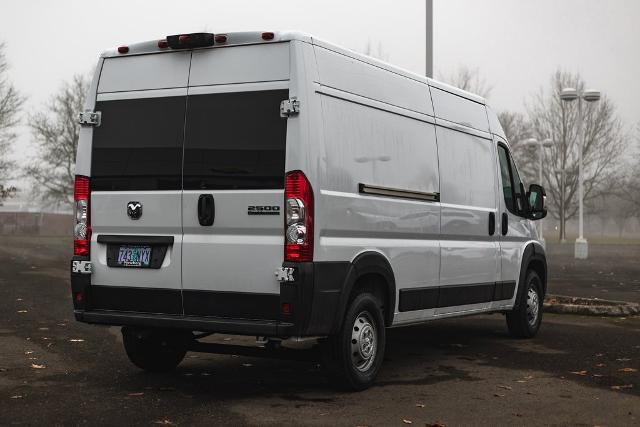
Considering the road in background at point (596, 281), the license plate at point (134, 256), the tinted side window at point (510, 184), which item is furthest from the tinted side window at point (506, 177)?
the road in background at point (596, 281)

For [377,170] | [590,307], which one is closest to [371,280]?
[377,170]

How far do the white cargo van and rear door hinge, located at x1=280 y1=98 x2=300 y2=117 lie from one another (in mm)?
11

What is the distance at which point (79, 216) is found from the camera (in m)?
7.15

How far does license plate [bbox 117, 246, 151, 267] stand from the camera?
6805 millimetres

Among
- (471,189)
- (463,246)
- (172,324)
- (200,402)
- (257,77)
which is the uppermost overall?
(257,77)

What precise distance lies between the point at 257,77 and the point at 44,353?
13.2ft

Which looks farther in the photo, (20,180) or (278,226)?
(20,180)

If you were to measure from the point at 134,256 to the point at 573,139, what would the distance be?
53.8 metres

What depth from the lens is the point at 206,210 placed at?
6543mm

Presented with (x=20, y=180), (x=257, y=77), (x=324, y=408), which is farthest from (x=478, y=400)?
(x=20, y=180)

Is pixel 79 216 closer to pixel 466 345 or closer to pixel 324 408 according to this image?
pixel 324 408

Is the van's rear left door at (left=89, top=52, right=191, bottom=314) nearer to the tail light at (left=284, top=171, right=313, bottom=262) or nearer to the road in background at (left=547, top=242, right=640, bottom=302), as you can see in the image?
the tail light at (left=284, top=171, right=313, bottom=262)

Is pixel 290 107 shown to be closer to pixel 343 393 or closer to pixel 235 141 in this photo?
pixel 235 141

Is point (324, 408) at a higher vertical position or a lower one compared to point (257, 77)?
lower
